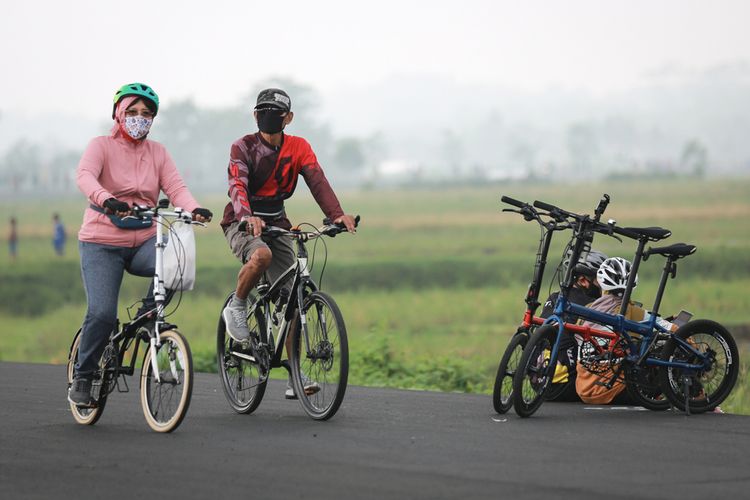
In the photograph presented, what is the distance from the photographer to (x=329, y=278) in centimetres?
4025

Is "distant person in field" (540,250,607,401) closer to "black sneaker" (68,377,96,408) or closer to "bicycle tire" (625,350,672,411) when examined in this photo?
"bicycle tire" (625,350,672,411)

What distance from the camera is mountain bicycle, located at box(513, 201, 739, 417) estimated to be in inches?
390

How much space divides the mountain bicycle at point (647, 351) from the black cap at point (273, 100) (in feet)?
6.14

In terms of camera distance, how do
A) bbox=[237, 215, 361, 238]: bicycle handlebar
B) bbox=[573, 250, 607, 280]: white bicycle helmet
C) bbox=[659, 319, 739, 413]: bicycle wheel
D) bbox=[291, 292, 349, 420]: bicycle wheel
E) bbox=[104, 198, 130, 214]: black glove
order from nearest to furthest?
Result: bbox=[104, 198, 130, 214]: black glove < bbox=[291, 292, 349, 420]: bicycle wheel < bbox=[237, 215, 361, 238]: bicycle handlebar < bbox=[659, 319, 739, 413]: bicycle wheel < bbox=[573, 250, 607, 280]: white bicycle helmet

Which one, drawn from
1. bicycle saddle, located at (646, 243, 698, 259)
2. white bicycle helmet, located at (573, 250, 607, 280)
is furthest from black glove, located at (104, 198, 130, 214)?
white bicycle helmet, located at (573, 250, 607, 280)

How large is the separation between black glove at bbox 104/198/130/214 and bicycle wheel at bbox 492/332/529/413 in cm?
271

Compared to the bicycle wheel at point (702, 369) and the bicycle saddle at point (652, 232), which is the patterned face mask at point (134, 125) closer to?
the bicycle saddle at point (652, 232)

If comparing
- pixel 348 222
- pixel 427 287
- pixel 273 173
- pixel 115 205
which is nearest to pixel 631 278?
pixel 348 222

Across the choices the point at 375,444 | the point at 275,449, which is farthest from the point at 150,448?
the point at 375,444

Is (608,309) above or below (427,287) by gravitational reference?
above

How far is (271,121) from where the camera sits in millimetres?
10062

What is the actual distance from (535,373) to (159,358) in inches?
99.8

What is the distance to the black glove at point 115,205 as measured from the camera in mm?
8930

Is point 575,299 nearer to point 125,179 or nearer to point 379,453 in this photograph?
point 379,453
